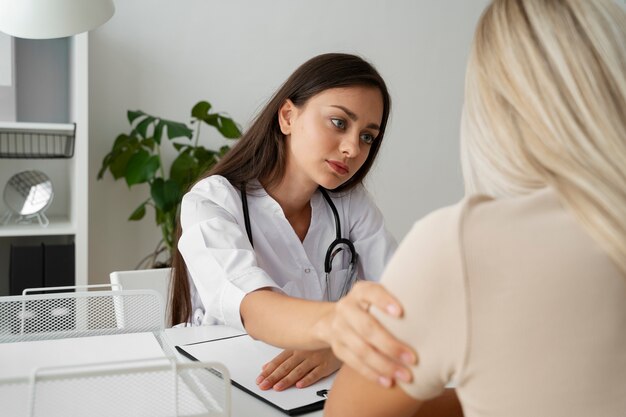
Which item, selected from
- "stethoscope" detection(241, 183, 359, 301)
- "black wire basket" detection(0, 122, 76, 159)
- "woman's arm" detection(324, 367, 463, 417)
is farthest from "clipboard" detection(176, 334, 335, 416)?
"black wire basket" detection(0, 122, 76, 159)

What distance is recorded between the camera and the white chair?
191cm

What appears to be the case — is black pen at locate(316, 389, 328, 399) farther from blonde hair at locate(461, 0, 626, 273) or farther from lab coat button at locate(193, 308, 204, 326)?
lab coat button at locate(193, 308, 204, 326)

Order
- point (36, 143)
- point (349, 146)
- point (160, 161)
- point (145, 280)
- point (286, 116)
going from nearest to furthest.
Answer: point (349, 146)
point (286, 116)
point (145, 280)
point (36, 143)
point (160, 161)

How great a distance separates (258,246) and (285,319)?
2.08 ft

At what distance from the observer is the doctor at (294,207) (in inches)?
56.5

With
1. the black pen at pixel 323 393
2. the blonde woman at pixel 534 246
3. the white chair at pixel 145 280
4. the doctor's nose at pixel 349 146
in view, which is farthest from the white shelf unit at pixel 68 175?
the blonde woman at pixel 534 246

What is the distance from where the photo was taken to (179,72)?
10.7 ft

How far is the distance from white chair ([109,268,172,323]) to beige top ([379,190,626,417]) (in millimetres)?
1339

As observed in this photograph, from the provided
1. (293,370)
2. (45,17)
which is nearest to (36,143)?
(45,17)

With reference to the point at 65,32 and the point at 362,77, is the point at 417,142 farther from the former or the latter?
the point at 65,32

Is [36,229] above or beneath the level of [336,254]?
beneath

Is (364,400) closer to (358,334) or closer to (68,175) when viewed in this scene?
(358,334)

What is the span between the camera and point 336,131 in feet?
5.43

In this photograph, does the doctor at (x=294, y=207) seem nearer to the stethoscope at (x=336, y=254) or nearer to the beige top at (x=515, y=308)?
the stethoscope at (x=336, y=254)
